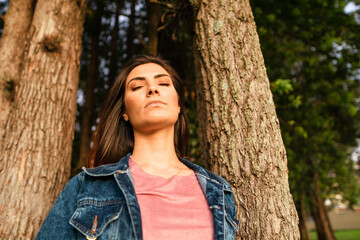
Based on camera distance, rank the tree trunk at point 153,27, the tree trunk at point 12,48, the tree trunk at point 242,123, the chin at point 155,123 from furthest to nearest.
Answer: the tree trunk at point 153,27, the tree trunk at point 12,48, the chin at point 155,123, the tree trunk at point 242,123

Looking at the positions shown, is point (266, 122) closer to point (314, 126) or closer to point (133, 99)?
point (133, 99)

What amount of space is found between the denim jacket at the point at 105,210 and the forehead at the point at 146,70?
760 millimetres

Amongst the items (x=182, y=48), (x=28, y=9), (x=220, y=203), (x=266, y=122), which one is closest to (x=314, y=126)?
(x=182, y=48)

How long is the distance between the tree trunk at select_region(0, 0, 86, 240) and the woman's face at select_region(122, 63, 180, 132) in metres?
1.29

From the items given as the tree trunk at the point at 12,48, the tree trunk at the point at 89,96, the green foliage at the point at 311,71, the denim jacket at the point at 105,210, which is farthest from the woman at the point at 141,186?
the tree trunk at the point at 89,96

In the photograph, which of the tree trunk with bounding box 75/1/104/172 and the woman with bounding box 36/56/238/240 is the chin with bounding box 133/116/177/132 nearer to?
the woman with bounding box 36/56/238/240

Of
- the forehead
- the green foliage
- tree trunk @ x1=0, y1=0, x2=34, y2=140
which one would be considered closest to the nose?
the forehead

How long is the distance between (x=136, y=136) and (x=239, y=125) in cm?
80

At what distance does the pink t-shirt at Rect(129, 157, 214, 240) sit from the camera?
157cm

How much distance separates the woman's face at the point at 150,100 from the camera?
200 cm

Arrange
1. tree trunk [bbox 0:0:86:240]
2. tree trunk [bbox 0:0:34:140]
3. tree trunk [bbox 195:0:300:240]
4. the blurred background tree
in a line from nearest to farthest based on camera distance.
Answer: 1. tree trunk [bbox 195:0:300:240]
2. tree trunk [bbox 0:0:86:240]
3. tree trunk [bbox 0:0:34:140]
4. the blurred background tree

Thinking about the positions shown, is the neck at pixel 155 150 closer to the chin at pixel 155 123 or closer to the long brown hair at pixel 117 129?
the chin at pixel 155 123

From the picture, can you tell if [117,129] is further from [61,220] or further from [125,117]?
[61,220]

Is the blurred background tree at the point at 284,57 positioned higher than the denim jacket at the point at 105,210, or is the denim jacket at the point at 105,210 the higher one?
the blurred background tree at the point at 284,57
